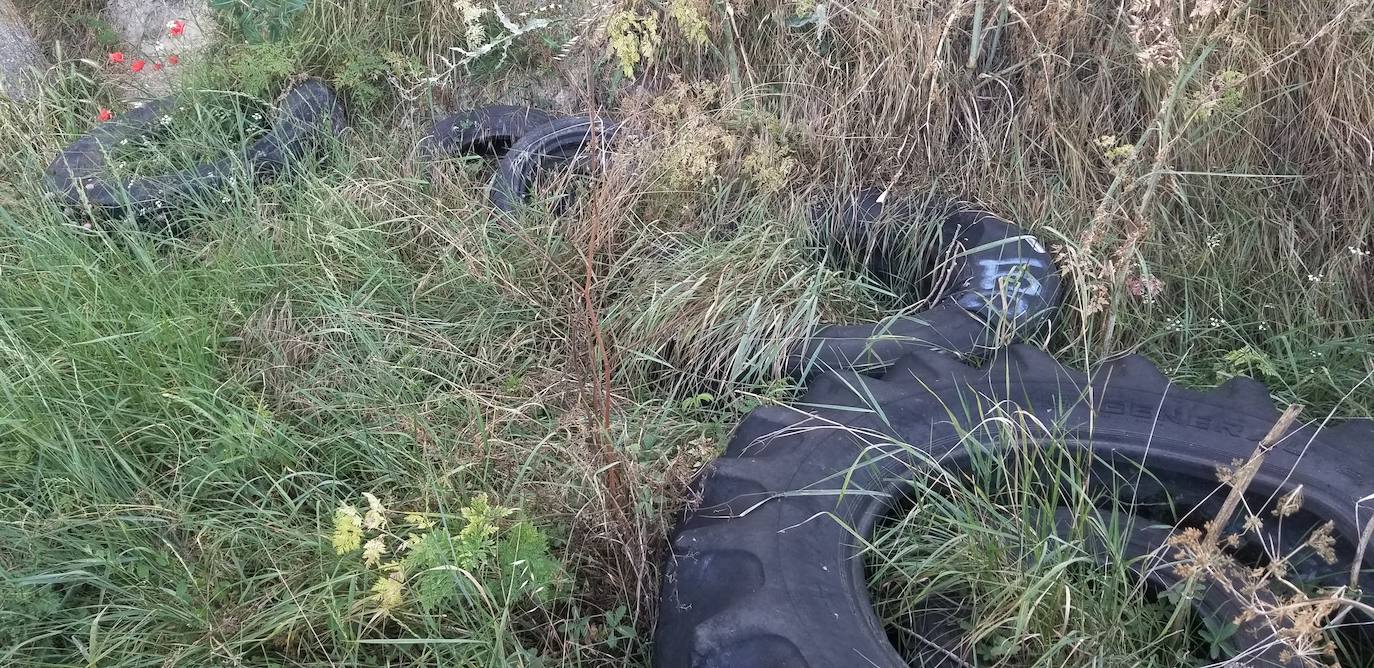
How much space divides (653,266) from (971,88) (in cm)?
124

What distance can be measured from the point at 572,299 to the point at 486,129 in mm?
1246

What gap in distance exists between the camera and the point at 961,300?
256 cm

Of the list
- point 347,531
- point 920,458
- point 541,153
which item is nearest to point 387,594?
point 347,531

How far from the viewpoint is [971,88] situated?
295 cm

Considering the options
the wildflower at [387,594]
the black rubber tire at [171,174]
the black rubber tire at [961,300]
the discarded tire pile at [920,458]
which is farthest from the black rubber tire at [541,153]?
the wildflower at [387,594]

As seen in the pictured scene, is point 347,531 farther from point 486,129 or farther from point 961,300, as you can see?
point 486,129

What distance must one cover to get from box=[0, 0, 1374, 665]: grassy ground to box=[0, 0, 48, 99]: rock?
584 millimetres

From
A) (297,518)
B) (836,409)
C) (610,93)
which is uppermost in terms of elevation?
(610,93)

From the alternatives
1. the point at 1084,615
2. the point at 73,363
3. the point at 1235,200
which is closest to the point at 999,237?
the point at 1235,200

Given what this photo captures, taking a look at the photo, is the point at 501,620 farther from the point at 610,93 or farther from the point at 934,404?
the point at 610,93

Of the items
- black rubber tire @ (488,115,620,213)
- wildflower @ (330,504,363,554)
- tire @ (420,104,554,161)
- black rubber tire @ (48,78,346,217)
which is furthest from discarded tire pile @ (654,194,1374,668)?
black rubber tire @ (48,78,346,217)

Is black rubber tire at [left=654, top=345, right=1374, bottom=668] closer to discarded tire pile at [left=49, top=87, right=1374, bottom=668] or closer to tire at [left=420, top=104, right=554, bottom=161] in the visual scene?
discarded tire pile at [left=49, top=87, right=1374, bottom=668]

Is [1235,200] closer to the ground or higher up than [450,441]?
higher up

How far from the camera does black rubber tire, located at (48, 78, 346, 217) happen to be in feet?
10.2
